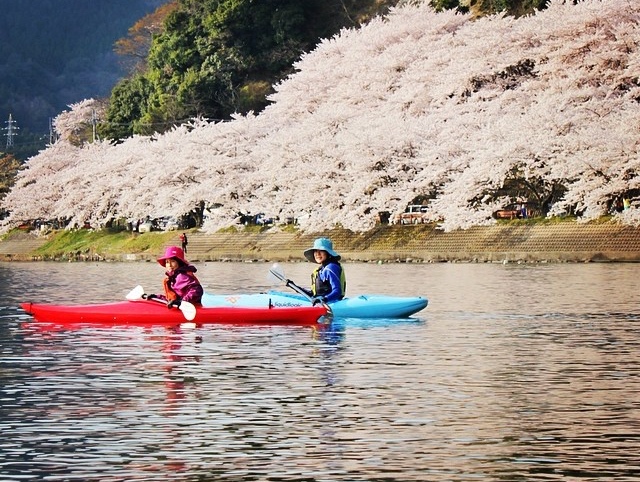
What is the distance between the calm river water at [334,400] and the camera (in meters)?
11.0

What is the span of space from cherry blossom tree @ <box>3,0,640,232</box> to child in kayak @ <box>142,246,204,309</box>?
28.4m

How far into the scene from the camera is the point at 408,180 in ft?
210

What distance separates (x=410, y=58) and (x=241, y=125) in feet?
39.5

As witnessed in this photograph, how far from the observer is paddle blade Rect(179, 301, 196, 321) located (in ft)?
77.4

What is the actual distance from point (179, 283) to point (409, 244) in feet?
119

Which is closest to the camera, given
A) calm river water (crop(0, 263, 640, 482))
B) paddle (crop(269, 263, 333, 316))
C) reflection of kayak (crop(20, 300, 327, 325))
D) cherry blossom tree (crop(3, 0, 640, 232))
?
calm river water (crop(0, 263, 640, 482))

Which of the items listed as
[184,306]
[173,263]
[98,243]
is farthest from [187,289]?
[98,243]

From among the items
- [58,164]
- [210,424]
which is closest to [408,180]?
[58,164]

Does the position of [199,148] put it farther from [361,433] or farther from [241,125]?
[361,433]

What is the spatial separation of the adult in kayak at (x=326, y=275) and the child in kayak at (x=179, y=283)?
6.85 ft

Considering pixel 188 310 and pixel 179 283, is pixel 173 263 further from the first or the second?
pixel 188 310

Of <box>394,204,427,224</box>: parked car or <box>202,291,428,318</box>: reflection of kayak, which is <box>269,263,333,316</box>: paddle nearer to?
<box>202,291,428,318</box>: reflection of kayak

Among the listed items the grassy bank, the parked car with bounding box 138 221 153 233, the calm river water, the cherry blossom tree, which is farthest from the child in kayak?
the parked car with bounding box 138 221 153 233

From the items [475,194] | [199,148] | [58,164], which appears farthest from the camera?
[58,164]
